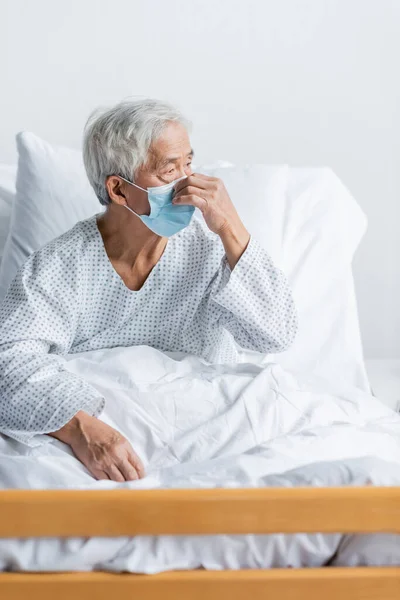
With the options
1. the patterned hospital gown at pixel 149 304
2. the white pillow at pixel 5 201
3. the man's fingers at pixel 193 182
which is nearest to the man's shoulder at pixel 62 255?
the patterned hospital gown at pixel 149 304

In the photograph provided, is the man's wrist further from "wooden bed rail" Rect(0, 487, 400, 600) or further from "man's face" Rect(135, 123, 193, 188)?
"man's face" Rect(135, 123, 193, 188)

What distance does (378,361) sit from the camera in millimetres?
2842

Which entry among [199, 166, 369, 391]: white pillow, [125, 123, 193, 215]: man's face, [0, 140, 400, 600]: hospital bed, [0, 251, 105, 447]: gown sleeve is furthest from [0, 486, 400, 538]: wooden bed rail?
[199, 166, 369, 391]: white pillow

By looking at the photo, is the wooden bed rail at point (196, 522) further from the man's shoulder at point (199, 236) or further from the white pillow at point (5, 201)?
the white pillow at point (5, 201)

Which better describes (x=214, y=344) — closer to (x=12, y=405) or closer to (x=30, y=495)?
(x=12, y=405)

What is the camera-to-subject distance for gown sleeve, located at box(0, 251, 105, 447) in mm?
1623

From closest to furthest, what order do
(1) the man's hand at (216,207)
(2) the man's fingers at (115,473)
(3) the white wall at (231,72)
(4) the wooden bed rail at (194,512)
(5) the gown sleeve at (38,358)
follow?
1. (4) the wooden bed rail at (194,512)
2. (2) the man's fingers at (115,473)
3. (5) the gown sleeve at (38,358)
4. (1) the man's hand at (216,207)
5. (3) the white wall at (231,72)

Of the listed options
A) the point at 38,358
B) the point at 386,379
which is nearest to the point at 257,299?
the point at 38,358

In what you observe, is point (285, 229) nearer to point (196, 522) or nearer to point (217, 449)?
point (217, 449)

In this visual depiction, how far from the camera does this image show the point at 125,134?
184 cm

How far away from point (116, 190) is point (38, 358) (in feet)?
1.34

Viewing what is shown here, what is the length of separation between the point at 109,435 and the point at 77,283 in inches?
16.4

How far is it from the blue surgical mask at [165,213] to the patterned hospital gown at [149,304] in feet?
0.39

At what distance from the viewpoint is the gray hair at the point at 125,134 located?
1.83 metres
